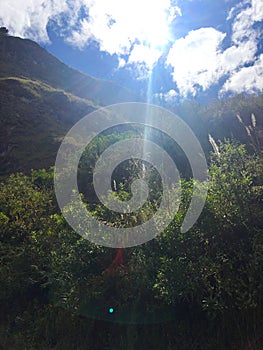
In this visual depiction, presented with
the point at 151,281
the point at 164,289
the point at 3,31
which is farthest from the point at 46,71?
the point at 164,289

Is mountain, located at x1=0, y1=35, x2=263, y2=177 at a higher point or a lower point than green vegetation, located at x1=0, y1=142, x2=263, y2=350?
higher

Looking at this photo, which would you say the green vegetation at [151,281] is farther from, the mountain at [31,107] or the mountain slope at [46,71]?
the mountain slope at [46,71]

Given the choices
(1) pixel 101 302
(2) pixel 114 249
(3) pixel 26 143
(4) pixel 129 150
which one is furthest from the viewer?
(3) pixel 26 143

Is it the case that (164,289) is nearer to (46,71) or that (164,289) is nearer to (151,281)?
(151,281)

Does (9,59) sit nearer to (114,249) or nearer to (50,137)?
(50,137)

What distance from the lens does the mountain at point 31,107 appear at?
2168 inches

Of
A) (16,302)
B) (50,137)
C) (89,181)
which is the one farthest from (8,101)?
(16,302)

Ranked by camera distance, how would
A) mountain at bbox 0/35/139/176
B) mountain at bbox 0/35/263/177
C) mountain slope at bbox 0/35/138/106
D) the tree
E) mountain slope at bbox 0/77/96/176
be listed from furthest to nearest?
1. the tree
2. mountain slope at bbox 0/35/138/106
3. mountain at bbox 0/35/139/176
4. mountain slope at bbox 0/77/96/176
5. mountain at bbox 0/35/263/177

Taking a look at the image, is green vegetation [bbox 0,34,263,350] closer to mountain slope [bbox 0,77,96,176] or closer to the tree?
mountain slope [bbox 0,77,96,176]

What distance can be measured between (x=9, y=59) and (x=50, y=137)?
79.9 metres

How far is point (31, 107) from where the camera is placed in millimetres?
76188

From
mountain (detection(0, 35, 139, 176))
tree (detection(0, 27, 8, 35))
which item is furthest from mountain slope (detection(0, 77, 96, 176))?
tree (detection(0, 27, 8, 35))

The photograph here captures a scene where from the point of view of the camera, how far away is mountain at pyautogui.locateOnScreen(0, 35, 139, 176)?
181 feet

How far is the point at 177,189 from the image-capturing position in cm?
903
